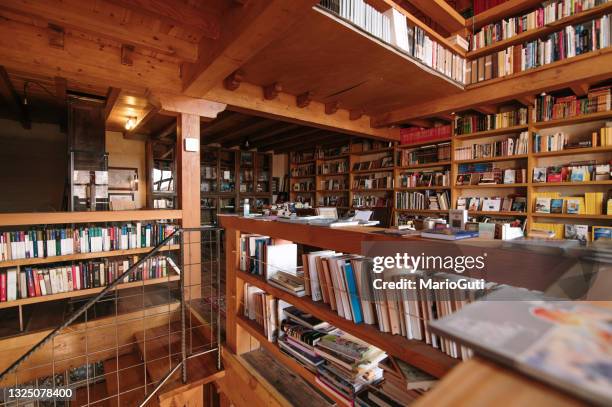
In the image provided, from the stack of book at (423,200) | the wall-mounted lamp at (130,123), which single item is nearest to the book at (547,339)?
the stack of book at (423,200)

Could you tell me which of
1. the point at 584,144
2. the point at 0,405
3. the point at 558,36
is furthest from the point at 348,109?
the point at 0,405

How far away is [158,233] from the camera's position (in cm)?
297

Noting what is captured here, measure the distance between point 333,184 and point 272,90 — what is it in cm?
332

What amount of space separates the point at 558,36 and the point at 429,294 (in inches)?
118

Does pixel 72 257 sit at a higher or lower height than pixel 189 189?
lower

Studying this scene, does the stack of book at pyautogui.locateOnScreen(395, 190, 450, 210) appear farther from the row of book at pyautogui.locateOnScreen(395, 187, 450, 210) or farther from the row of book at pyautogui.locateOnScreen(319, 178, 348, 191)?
the row of book at pyautogui.locateOnScreen(319, 178, 348, 191)

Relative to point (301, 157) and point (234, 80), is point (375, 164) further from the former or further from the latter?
point (234, 80)

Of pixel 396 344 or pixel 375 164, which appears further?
pixel 375 164

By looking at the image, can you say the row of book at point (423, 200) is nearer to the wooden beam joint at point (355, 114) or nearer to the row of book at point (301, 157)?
the wooden beam joint at point (355, 114)

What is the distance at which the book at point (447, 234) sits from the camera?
949mm

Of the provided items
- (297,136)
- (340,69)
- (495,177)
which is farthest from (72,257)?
(495,177)

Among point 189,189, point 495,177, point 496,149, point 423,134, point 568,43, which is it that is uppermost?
point 568,43

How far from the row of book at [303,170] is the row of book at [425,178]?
2.36 meters

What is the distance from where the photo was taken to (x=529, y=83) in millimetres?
2721
